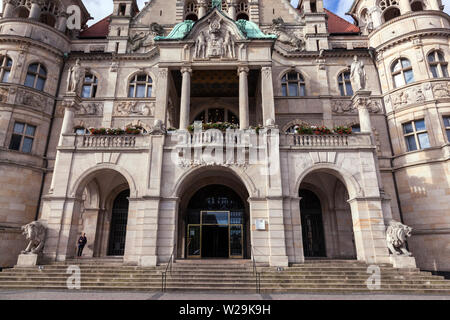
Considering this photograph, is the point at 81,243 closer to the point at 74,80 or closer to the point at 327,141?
the point at 74,80

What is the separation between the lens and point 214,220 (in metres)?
19.6

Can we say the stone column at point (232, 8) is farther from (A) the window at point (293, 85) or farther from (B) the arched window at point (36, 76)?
(B) the arched window at point (36, 76)

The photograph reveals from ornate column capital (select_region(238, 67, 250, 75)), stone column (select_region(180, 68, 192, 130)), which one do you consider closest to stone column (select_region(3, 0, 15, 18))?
stone column (select_region(180, 68, 192, 130))

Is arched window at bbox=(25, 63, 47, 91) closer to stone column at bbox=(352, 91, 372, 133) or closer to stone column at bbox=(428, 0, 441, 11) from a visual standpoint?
stone column at bbox=(352, 91, 372, 133)

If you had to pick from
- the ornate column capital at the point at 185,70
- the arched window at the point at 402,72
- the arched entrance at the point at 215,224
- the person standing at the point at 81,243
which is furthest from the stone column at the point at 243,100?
the person standing at the point at 81,243

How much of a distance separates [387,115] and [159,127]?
17.2 meters

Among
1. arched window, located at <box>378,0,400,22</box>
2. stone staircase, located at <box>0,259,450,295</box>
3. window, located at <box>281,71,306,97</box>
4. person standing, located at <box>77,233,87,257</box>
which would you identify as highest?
arched window, located at <box>378,0,400,22</box>

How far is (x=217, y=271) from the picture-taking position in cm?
1294

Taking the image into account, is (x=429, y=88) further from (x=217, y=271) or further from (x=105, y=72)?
(x=105, y=72)

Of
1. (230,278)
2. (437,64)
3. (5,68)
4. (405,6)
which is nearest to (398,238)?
(230,278)

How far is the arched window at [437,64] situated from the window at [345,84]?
555 centimetres

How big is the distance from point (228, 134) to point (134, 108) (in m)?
9.94

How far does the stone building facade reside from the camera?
50.0ft

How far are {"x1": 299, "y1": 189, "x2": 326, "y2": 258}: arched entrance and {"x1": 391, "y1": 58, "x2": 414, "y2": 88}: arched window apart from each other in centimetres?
1094
